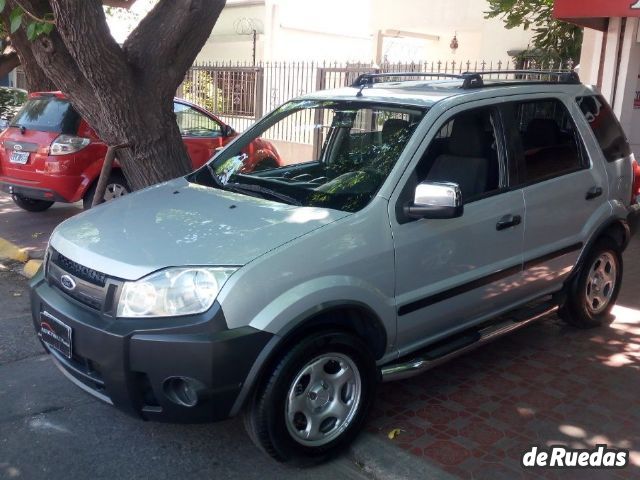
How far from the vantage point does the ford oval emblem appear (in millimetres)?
3546

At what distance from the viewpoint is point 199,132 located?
10289mm

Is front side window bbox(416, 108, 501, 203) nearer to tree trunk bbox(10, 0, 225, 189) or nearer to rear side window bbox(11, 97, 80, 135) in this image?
tree trunk bbox(10, 0, 225, 189)

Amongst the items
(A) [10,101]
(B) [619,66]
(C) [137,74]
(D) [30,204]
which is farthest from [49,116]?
(B) [619,66]

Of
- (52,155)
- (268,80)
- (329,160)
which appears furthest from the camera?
(268,80)

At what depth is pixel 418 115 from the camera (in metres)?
4.09

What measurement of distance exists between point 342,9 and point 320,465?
895 inches

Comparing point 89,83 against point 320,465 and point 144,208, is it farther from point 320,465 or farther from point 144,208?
point 320,465

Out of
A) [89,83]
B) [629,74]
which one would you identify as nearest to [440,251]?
[89,83]

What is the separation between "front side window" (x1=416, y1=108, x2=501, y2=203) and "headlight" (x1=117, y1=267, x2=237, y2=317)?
157cm

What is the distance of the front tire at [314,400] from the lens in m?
3.32

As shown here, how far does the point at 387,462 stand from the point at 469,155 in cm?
193

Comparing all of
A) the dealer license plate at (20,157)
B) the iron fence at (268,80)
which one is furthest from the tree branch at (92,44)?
the iron fence at (268,80)

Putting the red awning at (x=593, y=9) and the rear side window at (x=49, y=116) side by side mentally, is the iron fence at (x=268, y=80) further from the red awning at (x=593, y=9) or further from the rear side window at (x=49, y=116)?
the rear side window at (x=49, y=116)

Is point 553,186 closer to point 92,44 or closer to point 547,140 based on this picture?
point 547,140
